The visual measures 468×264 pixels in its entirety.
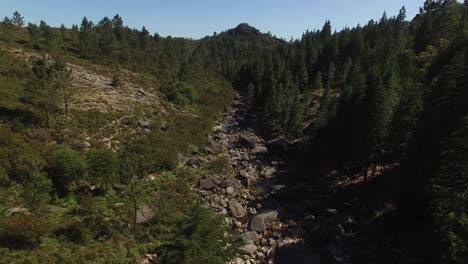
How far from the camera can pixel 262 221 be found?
116 ft

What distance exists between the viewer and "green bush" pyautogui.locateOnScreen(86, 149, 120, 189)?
105ft

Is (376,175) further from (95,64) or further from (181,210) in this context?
(95,64)

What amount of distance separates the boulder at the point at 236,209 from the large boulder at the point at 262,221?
226cm

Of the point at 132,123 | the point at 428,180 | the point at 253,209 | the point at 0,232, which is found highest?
the point at 132,123

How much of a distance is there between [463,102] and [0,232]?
118 ft

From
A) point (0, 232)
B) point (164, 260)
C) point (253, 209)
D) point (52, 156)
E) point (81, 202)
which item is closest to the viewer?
point (164, 260)

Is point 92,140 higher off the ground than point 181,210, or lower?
higher

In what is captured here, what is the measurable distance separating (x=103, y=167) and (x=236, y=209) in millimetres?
15164

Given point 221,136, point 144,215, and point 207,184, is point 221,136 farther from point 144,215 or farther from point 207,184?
point 144,215

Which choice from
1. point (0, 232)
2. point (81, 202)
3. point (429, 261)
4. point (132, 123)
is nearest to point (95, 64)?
point (132, 123)

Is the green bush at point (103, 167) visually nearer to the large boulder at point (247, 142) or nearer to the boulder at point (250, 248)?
the boulder at point (250, 248)

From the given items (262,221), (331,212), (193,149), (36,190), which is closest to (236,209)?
(262,221)

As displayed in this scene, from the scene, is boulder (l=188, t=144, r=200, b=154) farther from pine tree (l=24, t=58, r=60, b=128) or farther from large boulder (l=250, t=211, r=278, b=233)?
pine tree (l=24, t=58, r=60, b=128)

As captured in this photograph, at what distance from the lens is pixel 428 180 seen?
1065 inches
